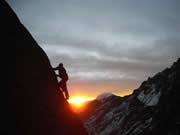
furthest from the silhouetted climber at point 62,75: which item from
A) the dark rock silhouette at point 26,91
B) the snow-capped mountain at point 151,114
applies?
the snow-capped mountain at point 151,114

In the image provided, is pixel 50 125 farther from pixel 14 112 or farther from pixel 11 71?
pixel 11 71

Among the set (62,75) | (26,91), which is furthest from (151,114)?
(26,91)

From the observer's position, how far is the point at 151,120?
58656 mm

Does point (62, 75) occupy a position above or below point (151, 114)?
above

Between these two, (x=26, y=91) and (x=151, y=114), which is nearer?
(x=26, y=91)

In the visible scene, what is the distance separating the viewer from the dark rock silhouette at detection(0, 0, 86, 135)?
1359cm

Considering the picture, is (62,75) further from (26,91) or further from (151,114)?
(151,114)

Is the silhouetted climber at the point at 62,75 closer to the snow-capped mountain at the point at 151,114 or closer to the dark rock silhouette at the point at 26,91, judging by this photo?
the dark rock silhouette at the point at 26,91

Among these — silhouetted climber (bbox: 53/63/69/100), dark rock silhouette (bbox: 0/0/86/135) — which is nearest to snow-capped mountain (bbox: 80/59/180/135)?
silhouetted climber (bbox: 53/63/69/100)

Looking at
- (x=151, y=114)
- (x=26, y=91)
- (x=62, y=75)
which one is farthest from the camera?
(x=151, y=114)

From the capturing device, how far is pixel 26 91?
611 inches

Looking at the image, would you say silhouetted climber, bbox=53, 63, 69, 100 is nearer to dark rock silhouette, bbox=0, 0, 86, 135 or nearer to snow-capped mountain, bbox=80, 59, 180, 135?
dark rock silhouette, bbox=0, 0, 86, 135

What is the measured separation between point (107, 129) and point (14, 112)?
65.8 meters

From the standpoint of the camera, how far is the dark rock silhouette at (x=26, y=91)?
13.6 m
